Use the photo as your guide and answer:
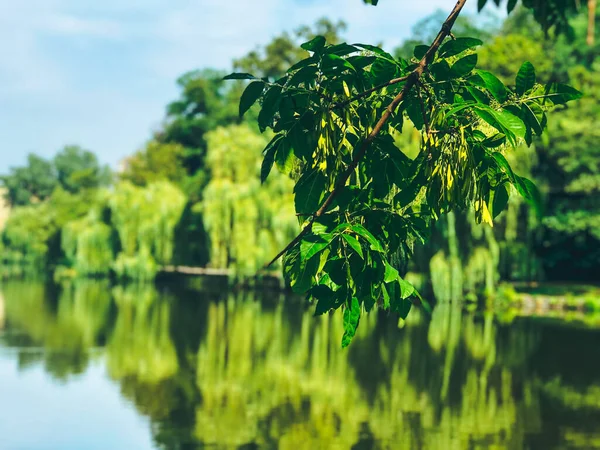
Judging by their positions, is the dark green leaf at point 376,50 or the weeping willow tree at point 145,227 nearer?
the dark green leaf at point 376,50

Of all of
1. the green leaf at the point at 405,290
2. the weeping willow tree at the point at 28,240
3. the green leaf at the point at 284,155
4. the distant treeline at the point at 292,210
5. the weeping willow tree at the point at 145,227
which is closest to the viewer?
the green leaf at the point at 405,290

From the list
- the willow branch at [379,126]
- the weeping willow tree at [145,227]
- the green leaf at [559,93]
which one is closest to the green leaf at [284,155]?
the willow branch at [379,126]

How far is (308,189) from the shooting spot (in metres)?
2.27

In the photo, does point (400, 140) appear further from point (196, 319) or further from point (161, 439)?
point (161, 439)

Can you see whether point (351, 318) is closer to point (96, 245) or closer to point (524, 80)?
point (524, 80)

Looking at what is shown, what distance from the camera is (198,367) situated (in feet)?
48.9

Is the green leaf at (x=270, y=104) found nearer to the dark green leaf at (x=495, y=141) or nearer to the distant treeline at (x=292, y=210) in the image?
the dark green leaf at (x=495, y=141)

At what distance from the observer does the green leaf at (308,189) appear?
2268 millimetres

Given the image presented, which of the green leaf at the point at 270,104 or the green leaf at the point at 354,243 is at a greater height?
the green leaf at the point at 270,104

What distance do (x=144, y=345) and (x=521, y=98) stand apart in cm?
1631

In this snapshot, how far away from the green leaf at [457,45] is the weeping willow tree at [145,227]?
30746 mm

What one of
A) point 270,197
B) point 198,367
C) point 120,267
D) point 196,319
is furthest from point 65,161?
point 198,367

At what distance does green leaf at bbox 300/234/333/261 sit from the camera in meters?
1.97

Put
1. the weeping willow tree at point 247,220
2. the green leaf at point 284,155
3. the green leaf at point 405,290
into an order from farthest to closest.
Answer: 1. the weeping willow tree at point 247,220
2. the green leaf at point 284,155
3. the green leaf at point 405,290
